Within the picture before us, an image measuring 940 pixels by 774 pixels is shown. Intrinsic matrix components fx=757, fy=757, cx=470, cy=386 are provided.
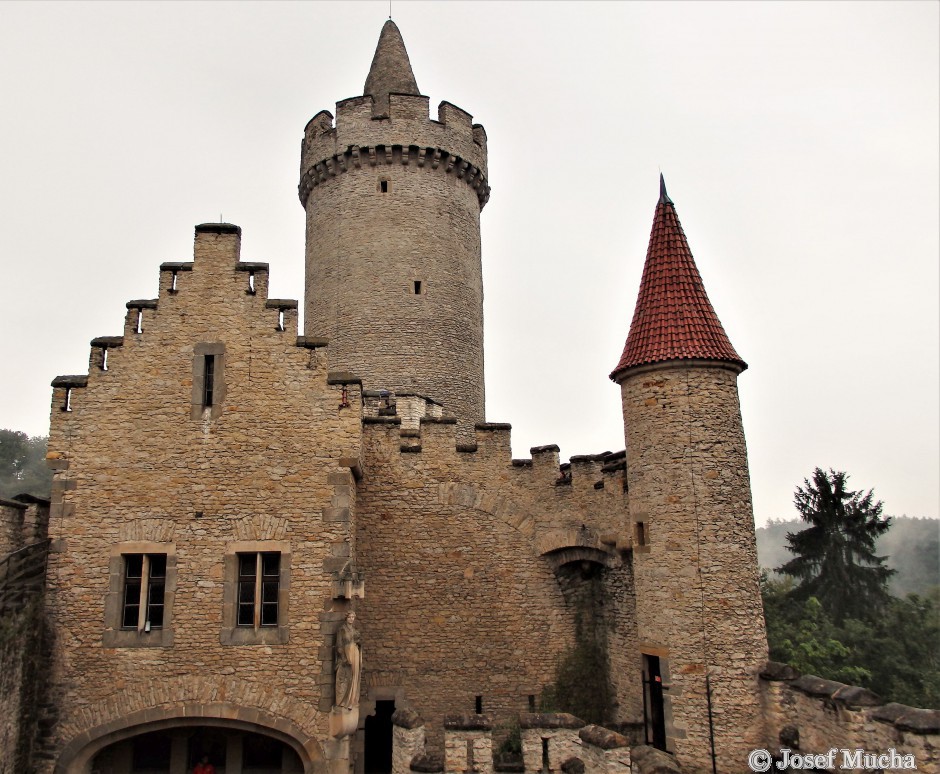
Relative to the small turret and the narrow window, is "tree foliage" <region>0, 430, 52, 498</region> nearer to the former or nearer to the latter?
the narrow window

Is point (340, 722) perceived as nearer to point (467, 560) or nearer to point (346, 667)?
point (346, 667)

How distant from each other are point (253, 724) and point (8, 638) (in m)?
3.98

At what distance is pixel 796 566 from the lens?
32062mm

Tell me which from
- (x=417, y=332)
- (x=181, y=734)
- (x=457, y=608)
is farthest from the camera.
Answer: (x=417, y=332)

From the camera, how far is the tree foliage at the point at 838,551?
103 feet

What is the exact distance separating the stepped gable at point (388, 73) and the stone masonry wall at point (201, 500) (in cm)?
1026

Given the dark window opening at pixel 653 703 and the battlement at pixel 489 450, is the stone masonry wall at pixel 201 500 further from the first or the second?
the dark window opening at pixel 653 703

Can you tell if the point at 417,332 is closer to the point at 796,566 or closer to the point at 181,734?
the point at 181,734

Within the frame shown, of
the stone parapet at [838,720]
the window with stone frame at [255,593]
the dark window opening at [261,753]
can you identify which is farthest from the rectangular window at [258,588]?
the stone parapet at [838,720]

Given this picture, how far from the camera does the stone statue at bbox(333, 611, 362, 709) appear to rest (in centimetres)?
1230

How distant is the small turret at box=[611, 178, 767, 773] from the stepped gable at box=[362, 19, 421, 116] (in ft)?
40.0

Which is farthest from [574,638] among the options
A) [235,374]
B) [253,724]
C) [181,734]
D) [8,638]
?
[8,638]

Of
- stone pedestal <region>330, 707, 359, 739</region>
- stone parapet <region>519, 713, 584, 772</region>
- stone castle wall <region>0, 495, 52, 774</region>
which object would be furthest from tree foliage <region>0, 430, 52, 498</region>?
stone parapet <region>519, 713, 584, 772</region>

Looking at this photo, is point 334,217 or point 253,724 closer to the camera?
point 253,724
